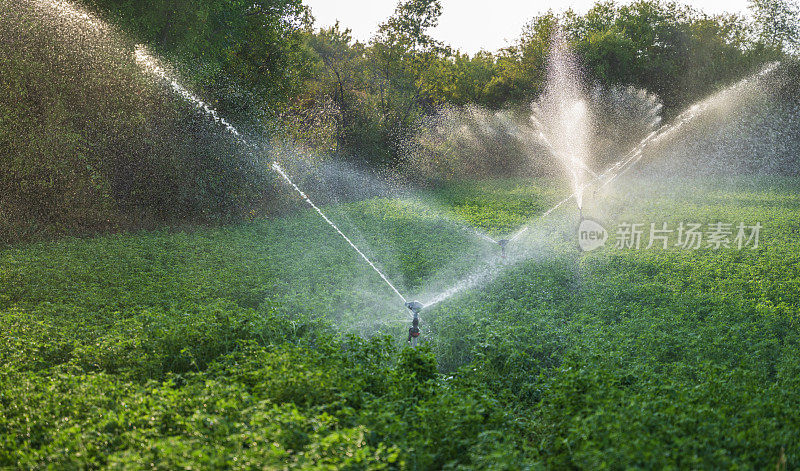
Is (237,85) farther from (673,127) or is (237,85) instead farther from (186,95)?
(673,127)

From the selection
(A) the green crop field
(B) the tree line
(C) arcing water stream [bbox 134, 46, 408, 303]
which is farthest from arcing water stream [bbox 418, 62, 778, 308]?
(A) the green crop field

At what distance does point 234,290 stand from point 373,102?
16605mm

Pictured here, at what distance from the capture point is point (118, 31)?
541 inches

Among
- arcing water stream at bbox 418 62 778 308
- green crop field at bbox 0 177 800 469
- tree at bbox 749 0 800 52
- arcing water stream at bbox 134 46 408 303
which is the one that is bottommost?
green crop field at bbox 0 177 800 469

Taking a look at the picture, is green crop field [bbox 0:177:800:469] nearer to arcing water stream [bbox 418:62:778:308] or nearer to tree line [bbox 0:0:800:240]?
tree line [bbox 0:0:800:240]

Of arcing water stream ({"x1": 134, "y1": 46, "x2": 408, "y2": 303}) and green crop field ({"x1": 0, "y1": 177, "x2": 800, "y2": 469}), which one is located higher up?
arcing water stream ({"x1": 134, "y1": 46, "x2": 408, "y2": 303})

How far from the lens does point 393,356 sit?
5609 mm

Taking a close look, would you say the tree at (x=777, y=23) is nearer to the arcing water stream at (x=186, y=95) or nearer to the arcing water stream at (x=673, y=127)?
the arcing water stream at (x=673, y=127)

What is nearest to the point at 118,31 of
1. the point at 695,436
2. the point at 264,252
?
the point at 264,252

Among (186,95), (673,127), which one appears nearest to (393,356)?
(186,95)

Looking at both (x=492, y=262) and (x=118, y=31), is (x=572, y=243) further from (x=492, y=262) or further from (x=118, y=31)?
(x=118, y=31)

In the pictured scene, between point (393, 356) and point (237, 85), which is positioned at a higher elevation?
point (237, 85)

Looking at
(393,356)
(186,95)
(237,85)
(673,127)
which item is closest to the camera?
(393,356)

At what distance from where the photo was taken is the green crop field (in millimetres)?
3492
